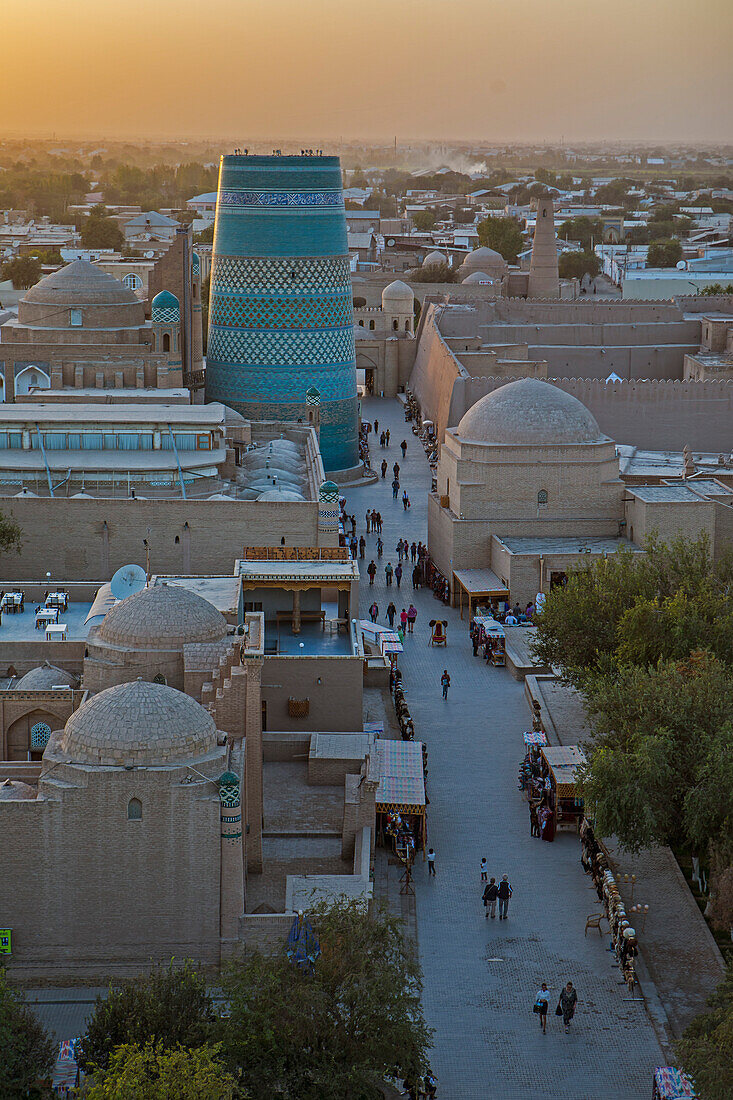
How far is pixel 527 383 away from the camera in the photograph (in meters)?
28.8

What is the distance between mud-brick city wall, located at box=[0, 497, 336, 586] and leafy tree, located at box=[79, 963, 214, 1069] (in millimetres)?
11092

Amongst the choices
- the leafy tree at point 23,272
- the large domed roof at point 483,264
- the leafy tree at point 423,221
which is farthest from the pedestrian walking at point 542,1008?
the leafy tree at point 423,221

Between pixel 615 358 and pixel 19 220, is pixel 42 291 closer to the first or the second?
pixel 615 358

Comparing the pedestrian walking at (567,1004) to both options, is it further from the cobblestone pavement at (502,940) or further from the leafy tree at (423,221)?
Result: the leafy tree at (423,221)

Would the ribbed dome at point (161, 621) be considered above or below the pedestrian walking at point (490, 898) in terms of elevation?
above

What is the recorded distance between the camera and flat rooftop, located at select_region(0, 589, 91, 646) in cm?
1917

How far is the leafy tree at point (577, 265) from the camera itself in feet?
247

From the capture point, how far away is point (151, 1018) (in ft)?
38.9

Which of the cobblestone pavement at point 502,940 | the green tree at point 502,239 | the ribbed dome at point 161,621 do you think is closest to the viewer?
the cobblestone pavement at point 502,940

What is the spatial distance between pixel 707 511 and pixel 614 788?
38.7 feet

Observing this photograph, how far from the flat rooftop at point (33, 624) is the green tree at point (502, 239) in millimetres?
57211

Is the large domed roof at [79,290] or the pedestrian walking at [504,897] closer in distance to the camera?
the pedestrian walking at [504,897]

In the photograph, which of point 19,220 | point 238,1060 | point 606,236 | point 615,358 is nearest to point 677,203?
point 606,236

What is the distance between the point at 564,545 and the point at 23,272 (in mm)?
38078
